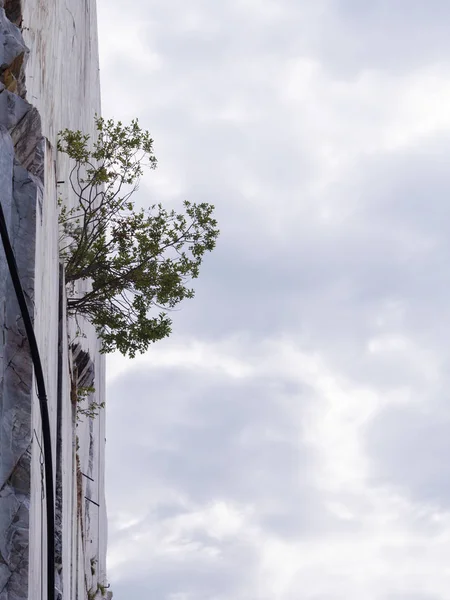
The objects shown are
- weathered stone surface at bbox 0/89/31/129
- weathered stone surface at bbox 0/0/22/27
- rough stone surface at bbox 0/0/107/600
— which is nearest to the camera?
rough stone surface at bbox 0/0/107/600

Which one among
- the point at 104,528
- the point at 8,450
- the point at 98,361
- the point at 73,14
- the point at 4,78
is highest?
the point at 73,14

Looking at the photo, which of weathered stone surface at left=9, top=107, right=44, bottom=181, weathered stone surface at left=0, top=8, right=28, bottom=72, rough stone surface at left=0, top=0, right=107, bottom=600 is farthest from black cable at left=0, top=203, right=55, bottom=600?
weathered stone surface at left=0, top=8, right=28, bottom=72

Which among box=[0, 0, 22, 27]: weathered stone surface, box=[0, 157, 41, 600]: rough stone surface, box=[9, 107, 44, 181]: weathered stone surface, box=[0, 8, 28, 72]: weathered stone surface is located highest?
box=[0, 0, 22, 27]: weathered stone surface

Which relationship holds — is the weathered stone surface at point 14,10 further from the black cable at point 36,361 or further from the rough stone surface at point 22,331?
the black cable at point 36,361

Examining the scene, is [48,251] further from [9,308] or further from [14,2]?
[14,2]

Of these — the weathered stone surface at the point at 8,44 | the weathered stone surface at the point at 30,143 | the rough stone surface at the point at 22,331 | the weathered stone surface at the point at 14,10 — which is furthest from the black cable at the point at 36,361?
the weathered stone surface at the point at 14,10

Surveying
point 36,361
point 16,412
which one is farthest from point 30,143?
point 16,412

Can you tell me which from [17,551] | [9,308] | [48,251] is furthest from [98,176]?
[17,551]

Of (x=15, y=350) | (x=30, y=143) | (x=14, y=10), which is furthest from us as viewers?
(x=14, y=10)

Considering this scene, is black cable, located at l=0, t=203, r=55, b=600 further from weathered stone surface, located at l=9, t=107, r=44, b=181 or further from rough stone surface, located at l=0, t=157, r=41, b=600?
weathered stone surface, located at l=9, t=107, r=44, b=181

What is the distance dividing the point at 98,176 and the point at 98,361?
9934mm

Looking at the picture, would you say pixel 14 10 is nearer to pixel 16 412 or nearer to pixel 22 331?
pixel 22 331

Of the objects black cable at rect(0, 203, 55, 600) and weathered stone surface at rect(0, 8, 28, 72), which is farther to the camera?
weathered stone surface at rect(0, 8, 28, 72)

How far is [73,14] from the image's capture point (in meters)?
18.7
